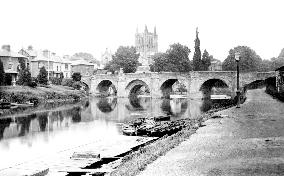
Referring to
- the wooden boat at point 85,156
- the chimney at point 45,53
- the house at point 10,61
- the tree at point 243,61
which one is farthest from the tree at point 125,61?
the wooden boat at point 85,156

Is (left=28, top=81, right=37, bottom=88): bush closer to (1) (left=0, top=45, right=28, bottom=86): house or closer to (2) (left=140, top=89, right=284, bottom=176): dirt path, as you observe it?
(1) (left=0, top=45, right=28, bottom=86): house

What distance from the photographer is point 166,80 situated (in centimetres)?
9319

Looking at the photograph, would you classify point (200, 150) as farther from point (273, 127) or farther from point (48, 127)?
point (48, 127)

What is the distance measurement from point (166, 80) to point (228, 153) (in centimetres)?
7779

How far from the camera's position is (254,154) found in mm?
15039

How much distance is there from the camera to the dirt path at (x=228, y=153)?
42.2 feet

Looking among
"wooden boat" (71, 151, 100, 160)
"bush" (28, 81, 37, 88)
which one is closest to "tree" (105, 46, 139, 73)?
"bush" (28, 81, 37, 88)

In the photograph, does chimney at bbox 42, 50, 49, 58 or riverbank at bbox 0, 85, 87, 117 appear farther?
chimney at bbox 42, 50, 49, 58

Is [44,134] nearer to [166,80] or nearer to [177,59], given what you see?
[166,80]

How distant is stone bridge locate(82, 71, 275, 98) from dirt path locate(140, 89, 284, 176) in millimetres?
59302

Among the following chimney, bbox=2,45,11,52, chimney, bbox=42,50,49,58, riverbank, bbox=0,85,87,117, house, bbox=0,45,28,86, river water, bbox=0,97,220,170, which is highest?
chimney, bbox=42,50,49,58

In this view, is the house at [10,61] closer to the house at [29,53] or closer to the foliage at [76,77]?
the house at [29,53]

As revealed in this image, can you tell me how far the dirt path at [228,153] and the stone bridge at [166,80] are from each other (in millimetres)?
59302

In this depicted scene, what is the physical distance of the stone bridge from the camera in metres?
82.4
